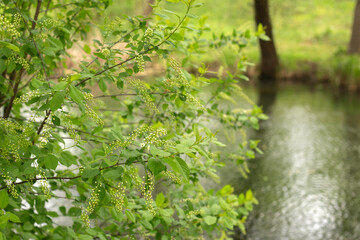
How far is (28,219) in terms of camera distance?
189cm

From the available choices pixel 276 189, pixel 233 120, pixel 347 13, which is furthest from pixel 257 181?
pixel 347 13

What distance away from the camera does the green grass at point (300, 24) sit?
12195mm

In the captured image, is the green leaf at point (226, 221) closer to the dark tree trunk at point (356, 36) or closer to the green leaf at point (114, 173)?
the green leaf at point (114, 173)

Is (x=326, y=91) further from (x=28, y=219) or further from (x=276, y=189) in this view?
(x=28, y=219)

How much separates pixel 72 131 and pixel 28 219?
0.71 m

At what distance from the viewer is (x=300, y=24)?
1585cm

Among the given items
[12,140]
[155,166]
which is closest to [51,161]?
[12,140]

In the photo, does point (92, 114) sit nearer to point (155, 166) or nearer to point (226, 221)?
point (155, 166)

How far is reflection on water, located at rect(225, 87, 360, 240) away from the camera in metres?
4.29

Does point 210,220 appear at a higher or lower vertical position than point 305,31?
higher

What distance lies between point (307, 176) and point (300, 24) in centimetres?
1158

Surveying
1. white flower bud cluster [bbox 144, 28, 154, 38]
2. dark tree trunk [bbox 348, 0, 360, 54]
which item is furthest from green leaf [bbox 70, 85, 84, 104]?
dark tree trunk [bbox 348, 0, 360, 54]

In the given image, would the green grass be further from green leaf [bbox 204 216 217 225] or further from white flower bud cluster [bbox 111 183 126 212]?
white flower bud cluster [bbox 111 183 126 212]

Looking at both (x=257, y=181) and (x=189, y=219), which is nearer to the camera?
(x=189, y=219)
